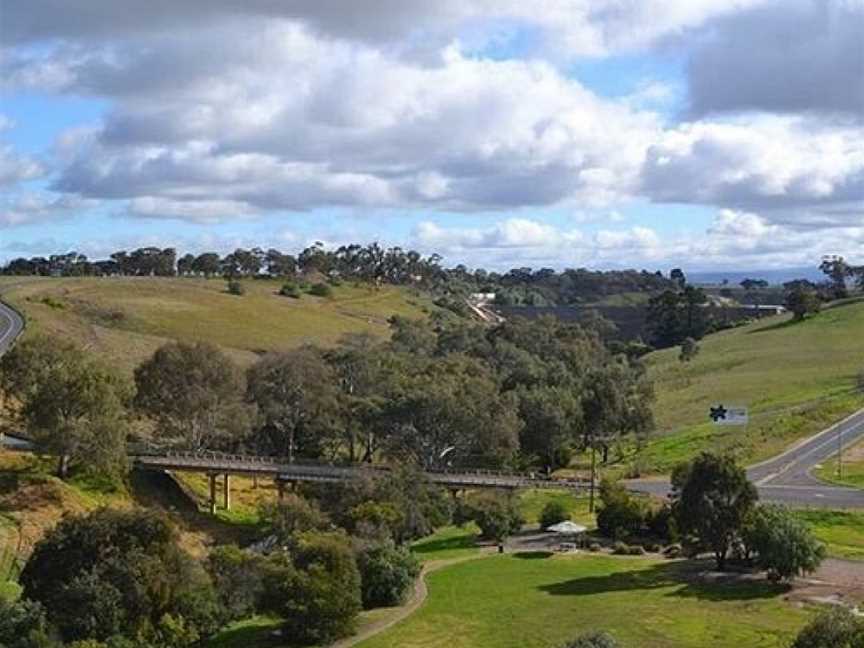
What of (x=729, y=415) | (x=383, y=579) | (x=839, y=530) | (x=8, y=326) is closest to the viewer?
(x=383, y=579)

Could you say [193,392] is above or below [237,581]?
above

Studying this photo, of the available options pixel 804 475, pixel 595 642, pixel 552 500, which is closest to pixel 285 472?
pixel 552 500

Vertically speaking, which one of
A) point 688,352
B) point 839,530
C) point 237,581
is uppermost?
point 688,352

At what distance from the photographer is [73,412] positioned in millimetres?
71500

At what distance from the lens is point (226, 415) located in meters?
86.0

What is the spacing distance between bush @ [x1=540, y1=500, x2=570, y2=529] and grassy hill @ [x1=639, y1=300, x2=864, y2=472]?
22.3 m

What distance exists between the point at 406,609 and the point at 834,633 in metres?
23.2

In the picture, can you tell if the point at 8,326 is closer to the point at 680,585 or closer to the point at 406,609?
the point at 406,609

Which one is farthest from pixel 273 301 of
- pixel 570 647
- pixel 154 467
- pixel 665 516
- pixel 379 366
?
pixel 570 647

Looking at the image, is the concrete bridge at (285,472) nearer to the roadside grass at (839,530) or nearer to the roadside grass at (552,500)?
the roadside grass at (552,500)

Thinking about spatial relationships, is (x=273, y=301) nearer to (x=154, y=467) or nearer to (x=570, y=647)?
(x=154, y=467)

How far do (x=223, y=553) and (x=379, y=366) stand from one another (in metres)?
54.8

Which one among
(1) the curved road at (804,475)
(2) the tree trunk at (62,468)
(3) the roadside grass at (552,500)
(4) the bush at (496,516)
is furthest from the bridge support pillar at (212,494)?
(3) the roadside grass at (552,500)

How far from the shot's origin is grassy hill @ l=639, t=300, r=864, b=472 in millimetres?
103875
